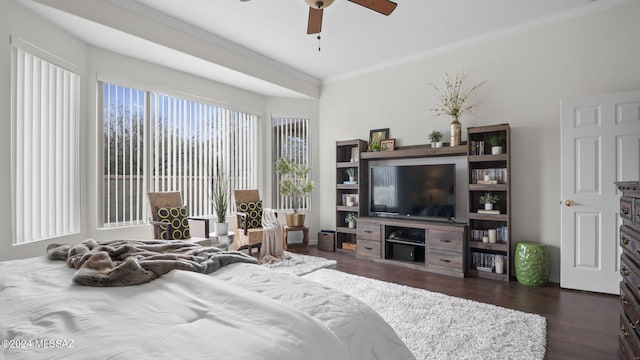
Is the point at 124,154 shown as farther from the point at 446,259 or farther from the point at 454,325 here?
the point at 446,259

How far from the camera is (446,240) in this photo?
4.00 m

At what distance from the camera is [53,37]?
10.7 feet

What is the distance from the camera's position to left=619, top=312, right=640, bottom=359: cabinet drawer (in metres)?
1.61

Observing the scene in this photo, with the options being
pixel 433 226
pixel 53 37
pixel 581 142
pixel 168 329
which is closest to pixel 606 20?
pixel 581 142

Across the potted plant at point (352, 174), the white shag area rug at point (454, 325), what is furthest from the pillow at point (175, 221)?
the potted plant at point (352, 174)

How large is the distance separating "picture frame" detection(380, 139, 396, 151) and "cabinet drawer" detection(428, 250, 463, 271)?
5.39 ft

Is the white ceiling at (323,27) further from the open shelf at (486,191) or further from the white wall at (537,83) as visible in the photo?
the open shelf at (486,191)

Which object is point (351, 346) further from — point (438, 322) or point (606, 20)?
point (606, 20)

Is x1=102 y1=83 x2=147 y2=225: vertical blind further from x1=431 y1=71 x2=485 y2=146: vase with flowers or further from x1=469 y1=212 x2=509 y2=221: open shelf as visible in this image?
x1=469 y1=212 x2=509 y2=221: open shelf

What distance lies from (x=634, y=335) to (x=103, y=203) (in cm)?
491

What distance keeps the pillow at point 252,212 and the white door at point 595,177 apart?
3.82 m

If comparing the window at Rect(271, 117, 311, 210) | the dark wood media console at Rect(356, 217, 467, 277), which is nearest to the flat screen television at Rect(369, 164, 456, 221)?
the dark wood media console at Rect(356, 217, 467, 277)

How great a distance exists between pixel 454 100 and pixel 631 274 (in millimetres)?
3016

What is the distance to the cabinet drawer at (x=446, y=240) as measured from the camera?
3.92 m
